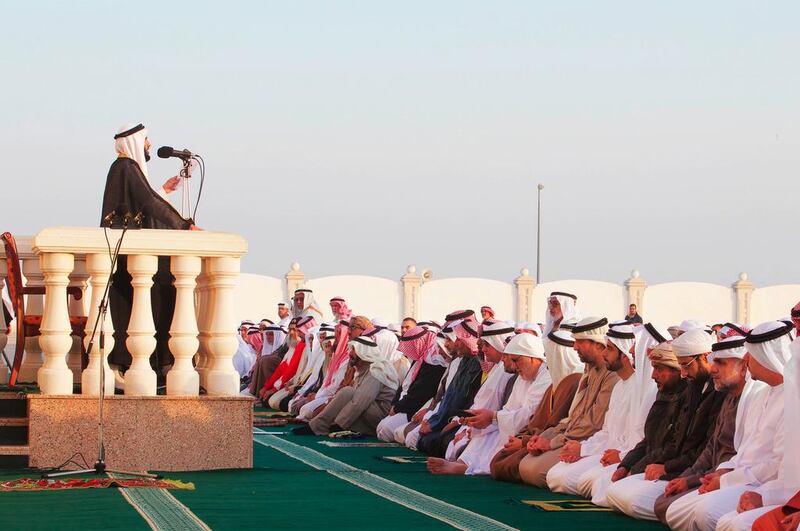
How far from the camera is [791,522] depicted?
602 centimetres

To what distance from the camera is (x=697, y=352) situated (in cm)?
773

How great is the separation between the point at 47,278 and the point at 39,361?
95.4 inches

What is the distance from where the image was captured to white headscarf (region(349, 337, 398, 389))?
13930mm

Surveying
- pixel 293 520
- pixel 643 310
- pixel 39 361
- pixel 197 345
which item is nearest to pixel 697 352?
pixel 293 520

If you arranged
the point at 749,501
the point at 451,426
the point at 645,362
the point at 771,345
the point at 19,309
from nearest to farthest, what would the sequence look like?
the point at 749,501 → the point at 771,345 → the point at 645,362 → the point at 19,309 → the point at 451,426

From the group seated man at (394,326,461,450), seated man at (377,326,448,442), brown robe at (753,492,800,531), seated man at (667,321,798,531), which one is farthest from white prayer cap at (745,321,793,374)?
seated man at (377,326,448,442)

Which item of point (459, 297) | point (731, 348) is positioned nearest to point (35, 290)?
point (731, 348)

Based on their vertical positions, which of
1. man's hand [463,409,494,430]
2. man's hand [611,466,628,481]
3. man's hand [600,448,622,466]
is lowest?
man's hand [611,466,628,481]

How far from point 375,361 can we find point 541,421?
4.39 metres

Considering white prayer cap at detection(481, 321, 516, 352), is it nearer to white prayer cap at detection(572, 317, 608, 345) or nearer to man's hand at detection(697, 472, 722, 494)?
white prayer cap at detection(572, 317, 608, 345)

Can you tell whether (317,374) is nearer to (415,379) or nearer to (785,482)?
(415,379)

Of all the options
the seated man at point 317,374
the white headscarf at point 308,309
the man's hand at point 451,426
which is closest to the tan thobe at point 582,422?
the man's hand at point 451,426

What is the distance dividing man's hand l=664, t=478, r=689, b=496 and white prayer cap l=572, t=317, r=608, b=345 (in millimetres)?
1836

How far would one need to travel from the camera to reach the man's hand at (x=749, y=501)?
258 inches
